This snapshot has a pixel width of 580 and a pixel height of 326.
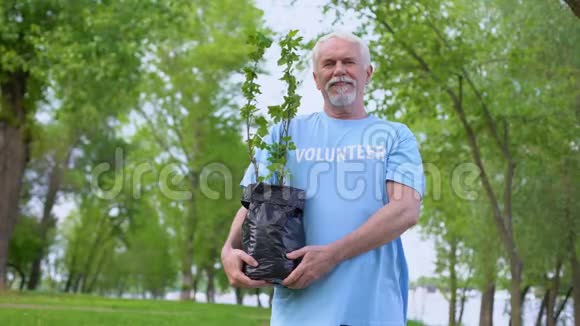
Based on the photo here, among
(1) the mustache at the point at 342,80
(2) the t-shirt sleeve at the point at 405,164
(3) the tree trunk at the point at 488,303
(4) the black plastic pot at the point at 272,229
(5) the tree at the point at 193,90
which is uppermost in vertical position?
(5) the tree at the point at 193,90

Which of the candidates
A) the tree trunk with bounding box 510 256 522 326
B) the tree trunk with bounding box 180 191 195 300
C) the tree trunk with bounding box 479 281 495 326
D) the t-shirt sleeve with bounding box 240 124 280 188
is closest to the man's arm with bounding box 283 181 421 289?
the t-shirt sleeve with bounding box 240 124 280 188

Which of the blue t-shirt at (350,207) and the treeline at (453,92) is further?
the treeline at (453,92)

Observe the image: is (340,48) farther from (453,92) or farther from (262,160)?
(453,92)

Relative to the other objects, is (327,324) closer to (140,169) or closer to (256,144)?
(256,144)

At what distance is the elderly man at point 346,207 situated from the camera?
250 centimetres

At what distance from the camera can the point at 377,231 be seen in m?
2.47

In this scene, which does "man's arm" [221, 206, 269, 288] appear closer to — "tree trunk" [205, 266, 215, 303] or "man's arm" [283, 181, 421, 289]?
"man's arm" [283, 181, 421, 289]

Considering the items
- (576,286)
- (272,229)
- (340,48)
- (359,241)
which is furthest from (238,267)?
(576,286)

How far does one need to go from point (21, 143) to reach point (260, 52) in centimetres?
2050

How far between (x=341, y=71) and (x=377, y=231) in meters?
0.64

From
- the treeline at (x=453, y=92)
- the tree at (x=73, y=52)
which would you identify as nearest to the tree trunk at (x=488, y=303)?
the treeline at (x=453, y=92)

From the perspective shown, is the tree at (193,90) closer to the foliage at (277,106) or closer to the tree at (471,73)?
the tree at (471,73)

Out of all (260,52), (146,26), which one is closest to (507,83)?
(146,26)

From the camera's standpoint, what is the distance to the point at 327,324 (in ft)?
8.25
